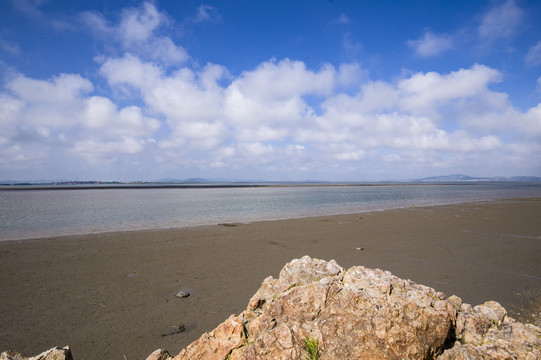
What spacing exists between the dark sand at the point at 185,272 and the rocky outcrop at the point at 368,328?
2.67 meters

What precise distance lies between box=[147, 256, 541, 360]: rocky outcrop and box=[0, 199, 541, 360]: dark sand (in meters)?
2.67

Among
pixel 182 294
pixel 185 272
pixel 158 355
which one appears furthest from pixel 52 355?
pixel 185 272

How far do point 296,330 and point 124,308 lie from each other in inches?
212

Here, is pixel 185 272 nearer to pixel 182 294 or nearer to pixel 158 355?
pixel 182 294

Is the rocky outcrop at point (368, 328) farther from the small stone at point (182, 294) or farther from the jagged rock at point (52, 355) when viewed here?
the small stone at point (182, 294)

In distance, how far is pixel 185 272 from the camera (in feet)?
29.7

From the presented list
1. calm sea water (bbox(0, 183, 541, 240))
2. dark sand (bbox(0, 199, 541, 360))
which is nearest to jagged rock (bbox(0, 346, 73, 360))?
dark sand (bbox(0, 199, 541, 360))

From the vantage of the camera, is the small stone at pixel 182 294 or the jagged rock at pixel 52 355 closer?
the jagged rock at pixel 52 355

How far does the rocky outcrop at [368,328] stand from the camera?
2.81 m

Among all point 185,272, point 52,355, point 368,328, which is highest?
point 368,328

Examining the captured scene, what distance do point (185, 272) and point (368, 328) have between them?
7.48m

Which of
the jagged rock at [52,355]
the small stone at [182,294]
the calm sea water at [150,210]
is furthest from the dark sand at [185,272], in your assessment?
the calm sea water at [150,210]

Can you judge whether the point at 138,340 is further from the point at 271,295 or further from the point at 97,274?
the point at 97,274

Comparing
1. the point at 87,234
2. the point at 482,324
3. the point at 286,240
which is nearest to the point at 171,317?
the point at 482,324
